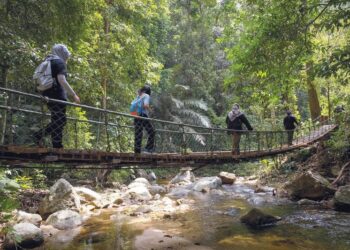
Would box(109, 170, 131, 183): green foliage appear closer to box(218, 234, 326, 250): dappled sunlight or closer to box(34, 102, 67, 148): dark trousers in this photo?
box(218, 234, 326, 250): dappled sunlight

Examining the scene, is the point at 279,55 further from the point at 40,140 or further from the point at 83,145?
the point at 83,145

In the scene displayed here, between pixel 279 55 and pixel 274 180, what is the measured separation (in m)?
7.66

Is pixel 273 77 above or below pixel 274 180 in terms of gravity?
above

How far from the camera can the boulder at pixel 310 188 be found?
8.98 meters

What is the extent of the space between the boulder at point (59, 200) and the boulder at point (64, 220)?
492 millimetres

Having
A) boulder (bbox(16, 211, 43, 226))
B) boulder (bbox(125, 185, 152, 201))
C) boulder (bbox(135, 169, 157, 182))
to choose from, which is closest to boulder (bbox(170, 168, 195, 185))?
boulder (bbox(135, 169, 157, 182))

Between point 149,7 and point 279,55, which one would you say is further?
point 149,7

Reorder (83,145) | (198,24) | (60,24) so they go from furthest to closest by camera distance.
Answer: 1. (198,24)
2. (83,145)
3. (60,24)

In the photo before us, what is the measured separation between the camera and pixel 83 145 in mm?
9883

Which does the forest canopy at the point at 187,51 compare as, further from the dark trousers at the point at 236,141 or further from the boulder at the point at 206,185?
the boulder at the point at 206,185

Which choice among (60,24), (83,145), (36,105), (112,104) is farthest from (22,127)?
(60,24)

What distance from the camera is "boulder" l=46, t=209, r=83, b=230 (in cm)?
680

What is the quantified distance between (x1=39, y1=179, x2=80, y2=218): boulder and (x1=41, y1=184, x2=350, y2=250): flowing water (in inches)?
27.0

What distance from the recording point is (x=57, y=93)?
4.61 meters
